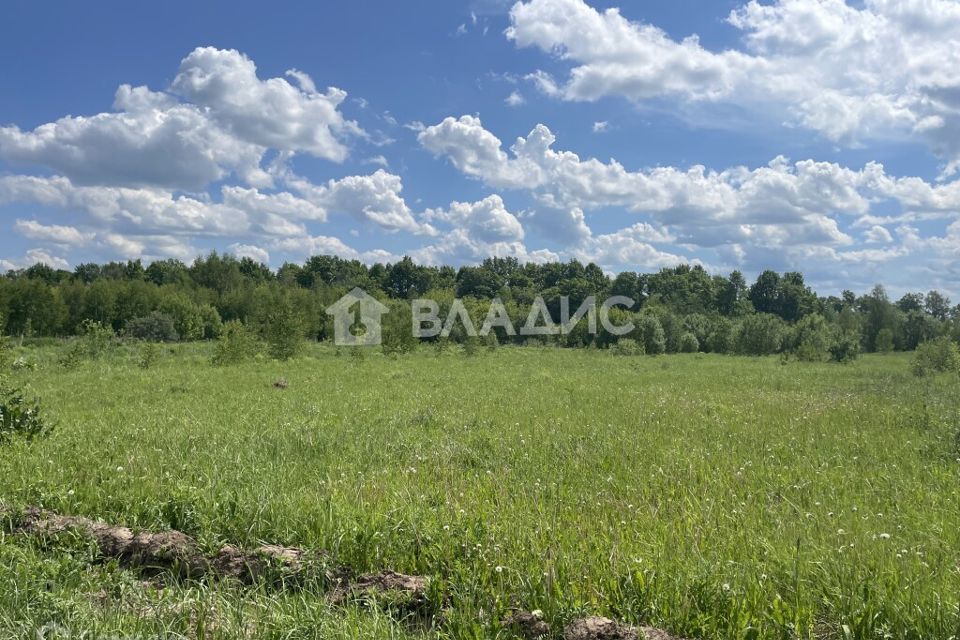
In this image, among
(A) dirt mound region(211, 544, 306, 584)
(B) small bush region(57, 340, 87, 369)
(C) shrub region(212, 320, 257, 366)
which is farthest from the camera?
(C) shrub region(212, 320, 257, 366)

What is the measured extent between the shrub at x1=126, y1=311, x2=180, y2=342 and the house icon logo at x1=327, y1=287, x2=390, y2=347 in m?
17.8

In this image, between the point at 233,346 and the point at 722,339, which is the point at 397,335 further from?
the point at 722,339

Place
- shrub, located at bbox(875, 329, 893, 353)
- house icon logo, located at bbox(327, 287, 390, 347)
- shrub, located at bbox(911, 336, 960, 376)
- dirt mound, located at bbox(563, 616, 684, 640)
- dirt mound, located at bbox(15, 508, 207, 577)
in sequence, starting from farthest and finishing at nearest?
1. shrub, located at bbox(875, 329, 893, 353)
2. house icon logo, located at bbox(327, 287, 390, 347)
3. shrub, located at bbox(911, 336, 960, 376)
4. dirt mound, located at bbox(15, 508, 207, 577)
5. dirt mound, located at bbox(563, 616, 684, 640)

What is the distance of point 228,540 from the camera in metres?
4.77

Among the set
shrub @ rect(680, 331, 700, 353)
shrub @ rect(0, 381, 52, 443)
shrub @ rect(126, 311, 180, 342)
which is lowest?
shrub @ rect(680, 331, 700, 353)

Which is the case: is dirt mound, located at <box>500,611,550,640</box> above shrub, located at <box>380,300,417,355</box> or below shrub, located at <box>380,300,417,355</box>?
below

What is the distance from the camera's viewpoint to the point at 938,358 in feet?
102

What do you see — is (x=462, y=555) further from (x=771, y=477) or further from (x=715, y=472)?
(x=771, y=477)

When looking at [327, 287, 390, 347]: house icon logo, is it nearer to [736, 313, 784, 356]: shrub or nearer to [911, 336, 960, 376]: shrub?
[911, 336, 960, 376]: shrub

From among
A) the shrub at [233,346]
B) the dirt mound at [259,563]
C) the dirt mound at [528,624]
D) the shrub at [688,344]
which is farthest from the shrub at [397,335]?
the dirt mound at [528,624]

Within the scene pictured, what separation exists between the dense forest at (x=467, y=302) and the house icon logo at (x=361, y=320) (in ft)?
7.68

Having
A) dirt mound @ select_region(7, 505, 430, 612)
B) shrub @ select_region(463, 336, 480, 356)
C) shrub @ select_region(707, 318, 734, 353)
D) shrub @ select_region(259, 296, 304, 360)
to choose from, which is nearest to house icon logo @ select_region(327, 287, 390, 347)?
shrub @ select_region(463, 336, 480, 356)

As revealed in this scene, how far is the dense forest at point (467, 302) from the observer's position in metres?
55.8

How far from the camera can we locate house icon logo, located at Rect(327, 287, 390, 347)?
45.1 m
